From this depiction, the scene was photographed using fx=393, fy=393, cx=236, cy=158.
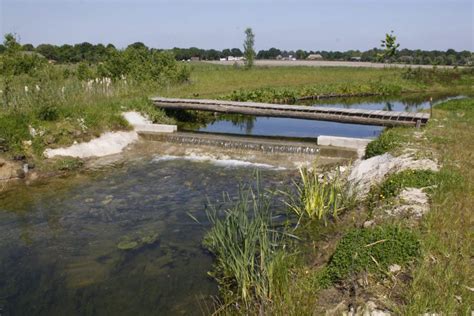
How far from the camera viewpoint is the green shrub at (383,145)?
37.7 ft

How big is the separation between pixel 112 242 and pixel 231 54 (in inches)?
5598

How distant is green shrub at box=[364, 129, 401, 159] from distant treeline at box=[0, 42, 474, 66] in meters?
21.8

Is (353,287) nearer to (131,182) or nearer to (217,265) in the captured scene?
(217,265)

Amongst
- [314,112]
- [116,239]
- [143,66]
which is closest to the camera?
[116,239]

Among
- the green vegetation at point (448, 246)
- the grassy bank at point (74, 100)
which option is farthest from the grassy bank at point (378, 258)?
the grassy bank at point (74, 100)

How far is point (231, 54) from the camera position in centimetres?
14462

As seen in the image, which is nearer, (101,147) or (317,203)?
(317,203)

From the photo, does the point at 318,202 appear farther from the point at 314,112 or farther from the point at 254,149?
the point at 314,112

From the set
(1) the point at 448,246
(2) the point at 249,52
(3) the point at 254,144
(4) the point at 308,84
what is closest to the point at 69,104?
(3) the point at 254,144

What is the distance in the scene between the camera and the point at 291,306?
4.68m

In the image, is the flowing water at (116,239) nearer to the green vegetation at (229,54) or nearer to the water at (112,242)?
the water at (112,242)

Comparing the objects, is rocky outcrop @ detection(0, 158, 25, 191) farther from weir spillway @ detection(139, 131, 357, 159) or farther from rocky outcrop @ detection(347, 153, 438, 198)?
rocky outcrop @ detection(347, 153, 438, 198)

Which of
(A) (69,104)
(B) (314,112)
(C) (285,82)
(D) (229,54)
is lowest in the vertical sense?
(B) (314,112)

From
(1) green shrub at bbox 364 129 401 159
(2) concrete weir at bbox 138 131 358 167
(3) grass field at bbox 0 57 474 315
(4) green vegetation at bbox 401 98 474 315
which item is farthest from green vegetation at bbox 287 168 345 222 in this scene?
(2) concrete weir at bbox 138 131 358 167
